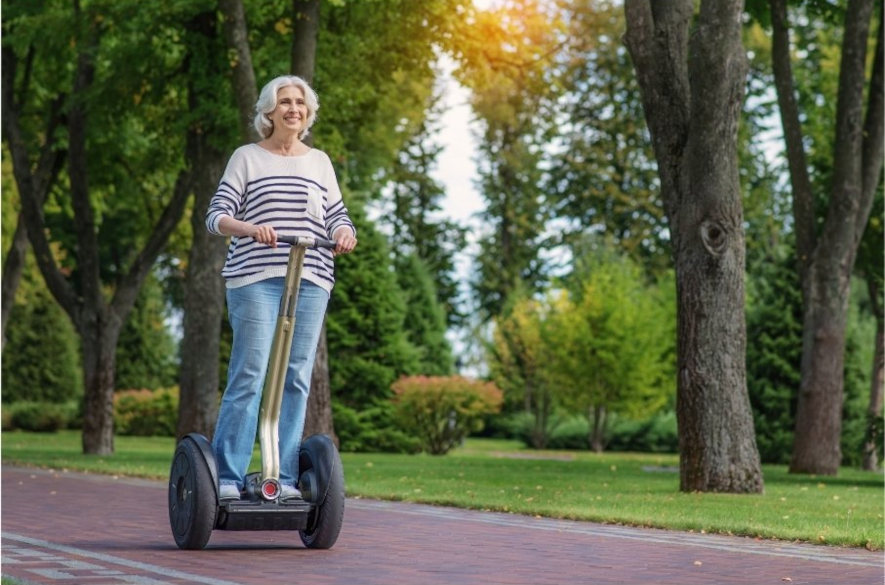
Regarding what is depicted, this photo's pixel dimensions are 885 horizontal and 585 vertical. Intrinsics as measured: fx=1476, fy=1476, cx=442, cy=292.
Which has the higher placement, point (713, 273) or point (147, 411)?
point (713, 273)

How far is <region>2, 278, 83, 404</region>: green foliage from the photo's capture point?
44.5 metres

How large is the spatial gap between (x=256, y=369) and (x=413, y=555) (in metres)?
1.28

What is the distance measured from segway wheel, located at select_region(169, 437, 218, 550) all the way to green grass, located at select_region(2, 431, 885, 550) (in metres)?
3.61

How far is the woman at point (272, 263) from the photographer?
7.74 m

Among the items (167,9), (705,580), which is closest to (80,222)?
(167,9)

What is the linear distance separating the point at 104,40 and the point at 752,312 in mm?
13173

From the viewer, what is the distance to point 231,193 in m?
7.81

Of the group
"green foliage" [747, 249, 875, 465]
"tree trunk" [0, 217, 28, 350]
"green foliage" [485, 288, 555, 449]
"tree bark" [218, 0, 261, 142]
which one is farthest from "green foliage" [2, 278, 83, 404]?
"tree bark" [218, 0, 261, 142]

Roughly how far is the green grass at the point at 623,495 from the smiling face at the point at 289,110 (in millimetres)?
3988

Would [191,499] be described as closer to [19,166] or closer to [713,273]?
[713,273]

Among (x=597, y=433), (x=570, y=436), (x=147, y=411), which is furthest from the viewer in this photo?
(x=570, y=436)

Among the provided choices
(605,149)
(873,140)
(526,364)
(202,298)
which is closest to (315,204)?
(202,298)

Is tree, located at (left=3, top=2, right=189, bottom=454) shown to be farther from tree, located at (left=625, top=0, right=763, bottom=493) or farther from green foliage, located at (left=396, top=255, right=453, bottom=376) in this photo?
green foliage, located at (left=396, top=255, right=453, bottom=376)

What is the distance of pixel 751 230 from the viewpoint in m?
47.6
